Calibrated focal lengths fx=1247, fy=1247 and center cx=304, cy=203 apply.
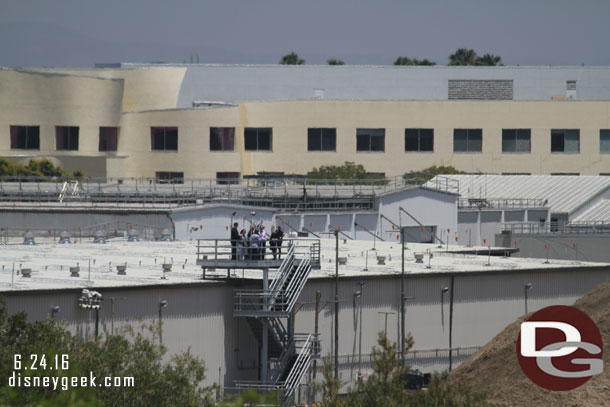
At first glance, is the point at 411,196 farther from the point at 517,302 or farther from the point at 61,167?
the point at 61,167

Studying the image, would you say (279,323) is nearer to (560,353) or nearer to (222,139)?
(560,353)

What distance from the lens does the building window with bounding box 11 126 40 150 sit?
10844 cm

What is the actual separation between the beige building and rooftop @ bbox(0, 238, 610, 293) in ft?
155

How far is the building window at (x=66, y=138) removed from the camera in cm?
10931

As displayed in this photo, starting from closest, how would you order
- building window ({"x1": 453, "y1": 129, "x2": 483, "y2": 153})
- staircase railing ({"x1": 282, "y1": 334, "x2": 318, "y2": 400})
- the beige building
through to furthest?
staircase railing ({"x1": 282, "y1": 334, "x2": 318, "y2": 400})
the beige building
building window ({"x1": 453, "y1": 129, "x2": 483, "y2": 153})

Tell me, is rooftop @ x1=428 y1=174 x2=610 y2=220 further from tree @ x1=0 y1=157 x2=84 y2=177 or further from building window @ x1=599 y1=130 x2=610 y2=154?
tree @ x1=0 y1=157 x2=84 y2=177

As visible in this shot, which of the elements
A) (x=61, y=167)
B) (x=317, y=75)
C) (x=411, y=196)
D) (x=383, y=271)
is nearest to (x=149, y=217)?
(x=411, y=196)

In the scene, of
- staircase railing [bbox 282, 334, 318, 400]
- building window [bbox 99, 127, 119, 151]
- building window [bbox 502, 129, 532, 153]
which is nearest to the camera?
staircase railing [bbox 282, 334, 318, 400]

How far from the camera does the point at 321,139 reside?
373 ft

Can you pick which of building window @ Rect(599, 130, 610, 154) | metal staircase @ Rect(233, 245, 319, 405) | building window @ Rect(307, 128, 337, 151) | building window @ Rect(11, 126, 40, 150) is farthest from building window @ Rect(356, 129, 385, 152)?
metal staircase @ Rect(233, 245, 319, 405)

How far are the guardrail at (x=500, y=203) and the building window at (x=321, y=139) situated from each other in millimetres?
23511

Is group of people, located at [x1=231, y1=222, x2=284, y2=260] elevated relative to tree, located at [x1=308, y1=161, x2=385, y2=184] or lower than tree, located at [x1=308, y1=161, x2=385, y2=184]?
lower

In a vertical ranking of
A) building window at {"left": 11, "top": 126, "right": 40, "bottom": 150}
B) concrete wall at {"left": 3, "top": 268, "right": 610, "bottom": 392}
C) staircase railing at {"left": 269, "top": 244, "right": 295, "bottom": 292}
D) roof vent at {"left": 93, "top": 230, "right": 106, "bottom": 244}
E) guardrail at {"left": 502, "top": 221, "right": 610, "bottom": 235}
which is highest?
building window at {"left": 11, "top": 126, "right": 40, "bottom": 150}

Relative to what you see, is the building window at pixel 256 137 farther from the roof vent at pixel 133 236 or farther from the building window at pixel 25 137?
the roof vent at pixel 133 236
